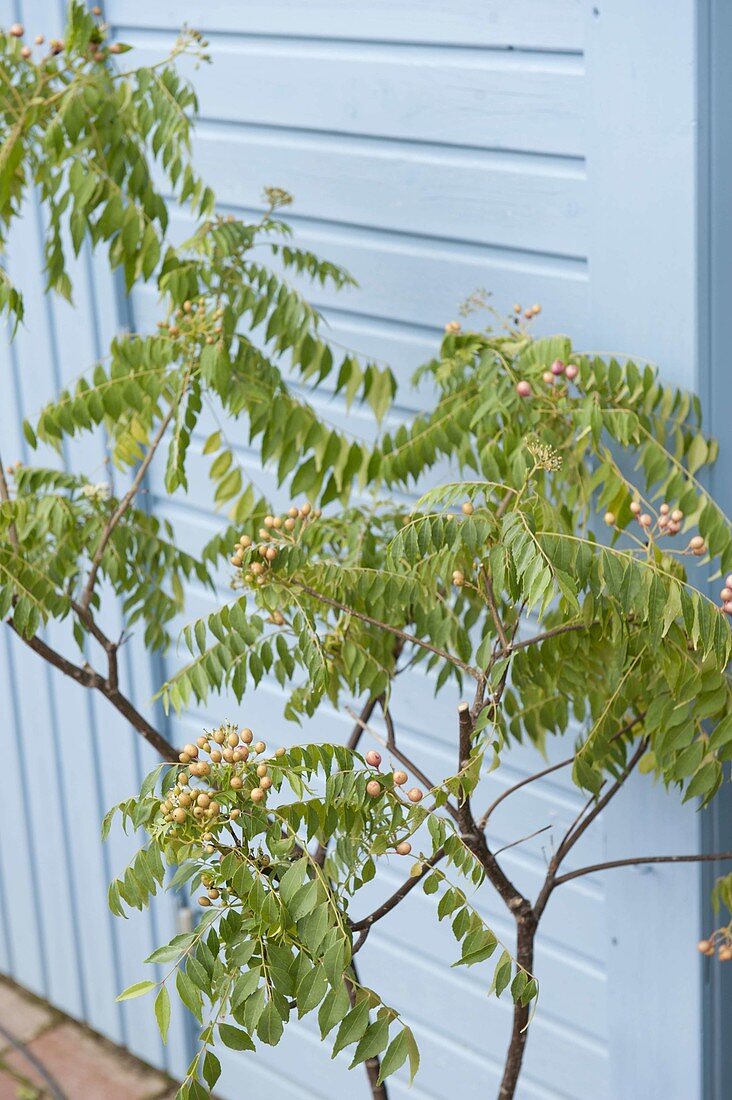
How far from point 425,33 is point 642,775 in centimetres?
124

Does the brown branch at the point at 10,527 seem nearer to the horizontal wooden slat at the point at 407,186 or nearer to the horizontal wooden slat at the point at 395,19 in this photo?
the horizontal wooden slat at the point at 407,186

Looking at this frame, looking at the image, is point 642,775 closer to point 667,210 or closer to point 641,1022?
point 641,1022

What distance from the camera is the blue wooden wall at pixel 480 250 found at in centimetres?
201

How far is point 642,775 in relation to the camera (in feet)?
7.38

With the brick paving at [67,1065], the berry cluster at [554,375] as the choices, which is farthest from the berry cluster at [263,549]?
the brick paving at [67,1065]

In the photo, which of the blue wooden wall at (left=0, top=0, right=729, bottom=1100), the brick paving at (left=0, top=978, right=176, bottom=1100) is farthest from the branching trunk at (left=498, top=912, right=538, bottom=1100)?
the brick paving at (left=0, top=978, right=176, bottom=1100)

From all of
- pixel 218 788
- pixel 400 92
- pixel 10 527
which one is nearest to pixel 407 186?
pixel 400 92

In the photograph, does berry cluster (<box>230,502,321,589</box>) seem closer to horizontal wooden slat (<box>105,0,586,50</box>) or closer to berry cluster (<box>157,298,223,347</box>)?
berry cluster (<box>157,298,223,347</box>)

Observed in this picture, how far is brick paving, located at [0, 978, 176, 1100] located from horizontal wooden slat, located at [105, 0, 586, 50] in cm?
249

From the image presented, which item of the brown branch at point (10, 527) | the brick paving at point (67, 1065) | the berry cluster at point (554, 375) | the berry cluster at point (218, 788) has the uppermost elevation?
the berry cluster at point (554, 375)

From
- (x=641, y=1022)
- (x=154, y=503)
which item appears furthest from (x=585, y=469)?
(x=154, y=503)

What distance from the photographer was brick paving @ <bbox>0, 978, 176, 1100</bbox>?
3.53m

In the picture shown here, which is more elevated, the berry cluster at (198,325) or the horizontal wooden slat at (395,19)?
the horizontal wooden slat at (395,19)

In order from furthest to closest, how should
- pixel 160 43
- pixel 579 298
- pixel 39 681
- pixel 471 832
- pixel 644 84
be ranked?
pixel 39 681, pixel 160 43, pixel 579 298, pixel 644 84, pixel 471 832
